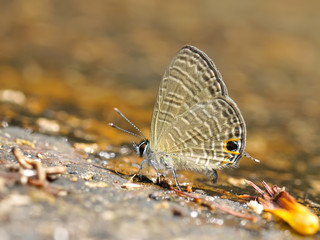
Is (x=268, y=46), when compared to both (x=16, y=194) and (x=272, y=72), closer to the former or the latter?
(x=272, y=72)

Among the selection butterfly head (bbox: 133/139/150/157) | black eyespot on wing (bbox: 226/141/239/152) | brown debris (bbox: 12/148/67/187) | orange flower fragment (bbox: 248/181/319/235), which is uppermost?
black eyespot on wing (bbox: 226/141/239/152)

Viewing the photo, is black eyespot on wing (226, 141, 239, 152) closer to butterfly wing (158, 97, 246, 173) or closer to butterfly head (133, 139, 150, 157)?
butterfly wing (158, 97, 246, 173)

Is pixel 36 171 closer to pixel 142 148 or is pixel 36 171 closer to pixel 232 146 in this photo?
pixel 142 148

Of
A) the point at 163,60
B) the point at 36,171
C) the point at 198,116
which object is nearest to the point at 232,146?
the point at 198,116

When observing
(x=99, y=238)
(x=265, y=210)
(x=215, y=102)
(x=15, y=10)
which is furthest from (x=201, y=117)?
(x=15, y=10)

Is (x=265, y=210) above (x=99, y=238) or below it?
above

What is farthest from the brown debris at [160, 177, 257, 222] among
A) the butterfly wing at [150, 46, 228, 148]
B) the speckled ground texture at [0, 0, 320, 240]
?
the butterfly wing at [150, 46, 228, 148]
